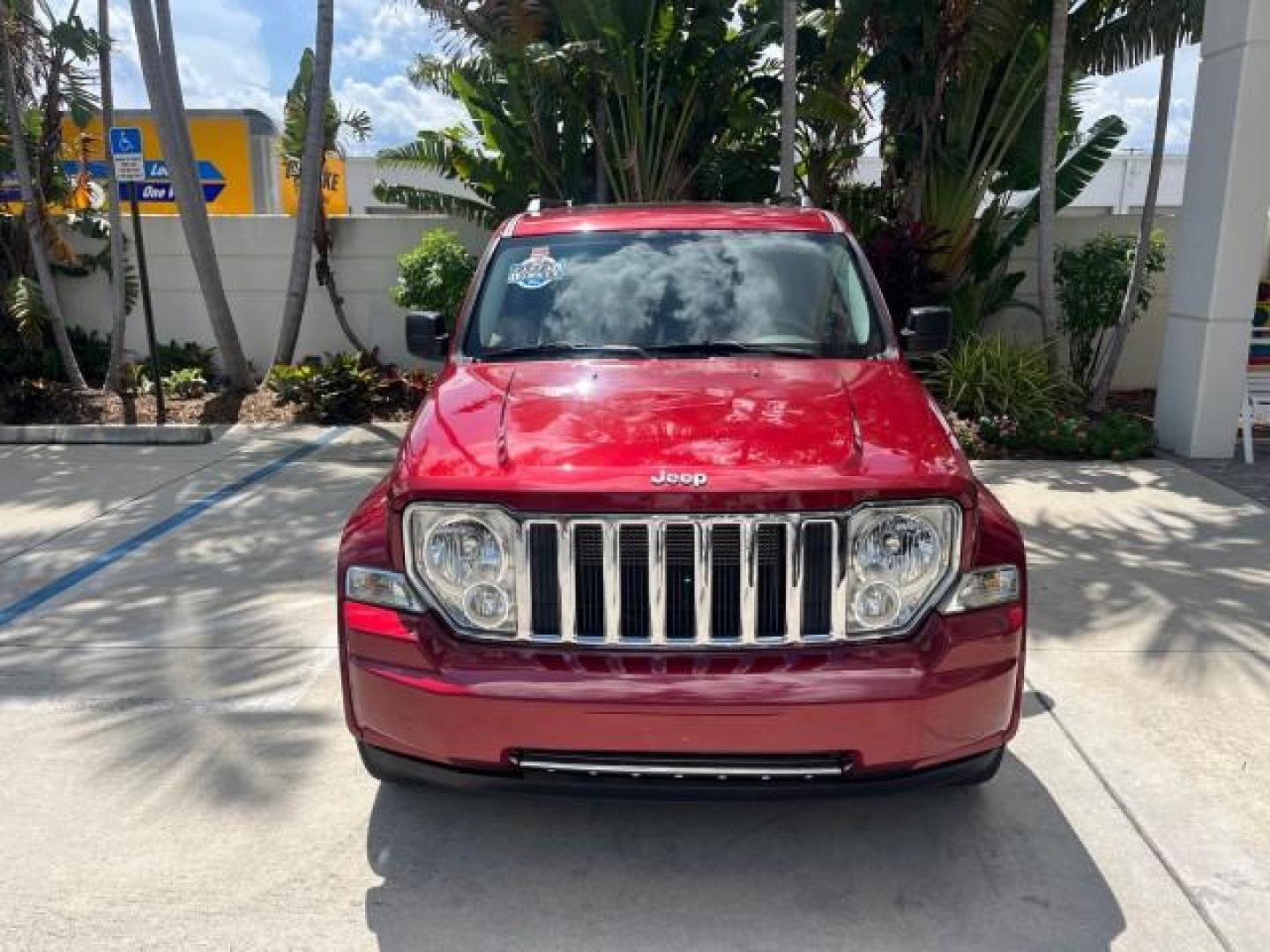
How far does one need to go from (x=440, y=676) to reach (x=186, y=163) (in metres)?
9.23

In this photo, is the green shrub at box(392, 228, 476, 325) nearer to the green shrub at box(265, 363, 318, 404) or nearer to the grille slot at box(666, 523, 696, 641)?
the green shrub at box(265, 363, 318, 404)

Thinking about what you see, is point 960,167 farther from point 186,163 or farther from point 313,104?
point 186,163

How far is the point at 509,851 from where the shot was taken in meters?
3.19

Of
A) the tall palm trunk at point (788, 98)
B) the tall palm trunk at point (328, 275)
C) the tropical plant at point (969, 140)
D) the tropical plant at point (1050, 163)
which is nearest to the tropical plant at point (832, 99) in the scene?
the tropical plant at point (969, 140)

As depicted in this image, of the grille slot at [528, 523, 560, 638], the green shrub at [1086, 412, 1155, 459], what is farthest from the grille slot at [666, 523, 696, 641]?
the green shrub at [1086, 412, 1155, 459]

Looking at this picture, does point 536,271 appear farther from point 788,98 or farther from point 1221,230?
point 1221,230

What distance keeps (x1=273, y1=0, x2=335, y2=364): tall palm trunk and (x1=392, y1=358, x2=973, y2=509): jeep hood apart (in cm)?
780

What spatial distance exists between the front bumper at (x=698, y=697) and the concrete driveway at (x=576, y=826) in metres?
0.49

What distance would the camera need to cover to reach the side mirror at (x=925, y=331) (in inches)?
183

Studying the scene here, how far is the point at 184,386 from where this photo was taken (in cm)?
1098

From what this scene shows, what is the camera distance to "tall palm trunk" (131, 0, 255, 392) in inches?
387

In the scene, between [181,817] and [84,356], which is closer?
[181,817]

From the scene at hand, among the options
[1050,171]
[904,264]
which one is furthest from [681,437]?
[1050,171]

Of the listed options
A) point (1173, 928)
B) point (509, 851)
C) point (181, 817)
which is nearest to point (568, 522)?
point (509, 851)
